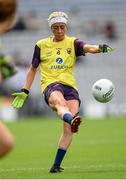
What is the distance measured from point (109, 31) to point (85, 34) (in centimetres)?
122

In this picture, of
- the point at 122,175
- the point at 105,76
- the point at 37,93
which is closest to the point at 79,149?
the point at 122,175

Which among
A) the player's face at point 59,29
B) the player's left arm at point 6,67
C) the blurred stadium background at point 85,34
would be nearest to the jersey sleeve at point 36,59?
the player's face at point 59,29

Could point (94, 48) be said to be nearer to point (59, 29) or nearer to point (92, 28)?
point (59, 29)

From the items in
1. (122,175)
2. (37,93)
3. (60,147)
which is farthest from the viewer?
(37,93)

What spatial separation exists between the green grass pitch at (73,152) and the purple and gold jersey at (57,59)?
5.14 feet

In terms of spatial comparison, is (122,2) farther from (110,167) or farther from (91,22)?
(110,167)

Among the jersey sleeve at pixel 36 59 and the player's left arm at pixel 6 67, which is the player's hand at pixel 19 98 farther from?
the player's left arm at pixel 6 67

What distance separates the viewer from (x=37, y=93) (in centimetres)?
3647

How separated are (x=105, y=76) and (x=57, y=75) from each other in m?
25.2

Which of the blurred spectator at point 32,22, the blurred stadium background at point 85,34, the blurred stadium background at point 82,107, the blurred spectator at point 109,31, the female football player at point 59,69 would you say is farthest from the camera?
the blurred spectator at point 32,22

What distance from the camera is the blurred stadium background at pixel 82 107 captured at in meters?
15.1

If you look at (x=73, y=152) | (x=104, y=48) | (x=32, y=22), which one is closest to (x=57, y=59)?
(x=104, y=48)

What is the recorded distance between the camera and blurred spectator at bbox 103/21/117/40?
40719 millimetres

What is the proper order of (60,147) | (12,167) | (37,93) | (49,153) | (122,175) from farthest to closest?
(37,93)
(49,153)
(12,167)
(60,147)
(122,175)
